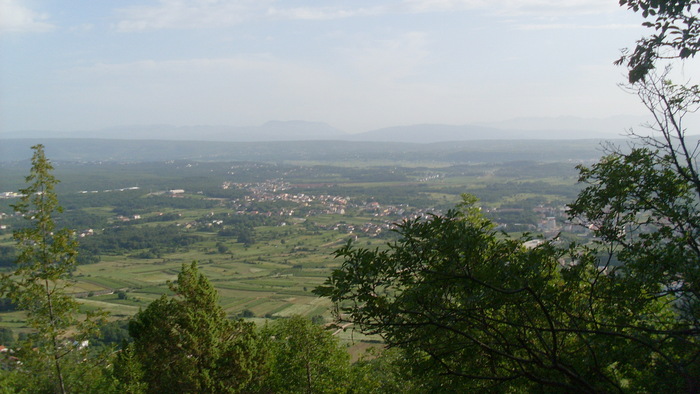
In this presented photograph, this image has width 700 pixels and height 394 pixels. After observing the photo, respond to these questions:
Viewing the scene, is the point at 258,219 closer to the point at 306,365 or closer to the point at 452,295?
the point at 306,365

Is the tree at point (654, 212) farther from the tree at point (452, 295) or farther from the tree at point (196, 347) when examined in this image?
the tree at point (196, 347)

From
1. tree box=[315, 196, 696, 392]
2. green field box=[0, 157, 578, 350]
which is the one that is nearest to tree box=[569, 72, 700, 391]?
tree box=[315, 196, 696, 392]

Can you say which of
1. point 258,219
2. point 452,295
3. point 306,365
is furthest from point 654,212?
point 258,219

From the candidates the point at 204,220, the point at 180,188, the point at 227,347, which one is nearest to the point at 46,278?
the point at 227,347

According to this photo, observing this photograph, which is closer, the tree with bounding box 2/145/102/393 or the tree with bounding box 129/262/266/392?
the tree with bounding box 2/145/102/393

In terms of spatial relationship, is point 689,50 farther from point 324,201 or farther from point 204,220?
point 324,201

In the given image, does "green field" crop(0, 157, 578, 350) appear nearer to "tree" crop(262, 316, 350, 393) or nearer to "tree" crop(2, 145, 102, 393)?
"tree" crop(2, 145, 102, 393)
